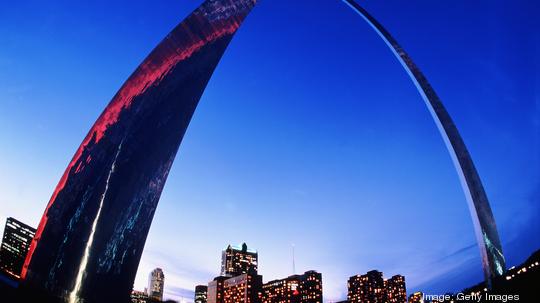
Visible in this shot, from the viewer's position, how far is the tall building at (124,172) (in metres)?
9.24

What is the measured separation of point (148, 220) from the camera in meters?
12.5

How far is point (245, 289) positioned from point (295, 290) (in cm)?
2183

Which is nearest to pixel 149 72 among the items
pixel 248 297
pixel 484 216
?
pixel 484 216

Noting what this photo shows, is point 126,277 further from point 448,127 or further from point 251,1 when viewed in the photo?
point 448,127

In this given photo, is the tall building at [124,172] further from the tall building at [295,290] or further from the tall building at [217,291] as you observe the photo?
the tall building at [217,291]

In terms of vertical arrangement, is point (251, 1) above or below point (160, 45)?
above

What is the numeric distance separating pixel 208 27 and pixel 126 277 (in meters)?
8.72

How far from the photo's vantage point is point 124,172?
433 inches

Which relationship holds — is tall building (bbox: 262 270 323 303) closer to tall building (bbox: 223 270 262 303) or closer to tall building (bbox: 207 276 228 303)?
tall building (bbox: 223 270 262 303)

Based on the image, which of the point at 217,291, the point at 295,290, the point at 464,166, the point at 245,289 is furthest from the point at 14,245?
the point at 217,291

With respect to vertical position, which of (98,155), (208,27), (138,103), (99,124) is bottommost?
(98,155)

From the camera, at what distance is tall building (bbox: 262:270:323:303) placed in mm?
154000

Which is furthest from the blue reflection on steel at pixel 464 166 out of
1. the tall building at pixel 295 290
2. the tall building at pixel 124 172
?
the tall building at pixel 295 290

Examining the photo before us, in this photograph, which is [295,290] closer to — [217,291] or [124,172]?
[217,291]
